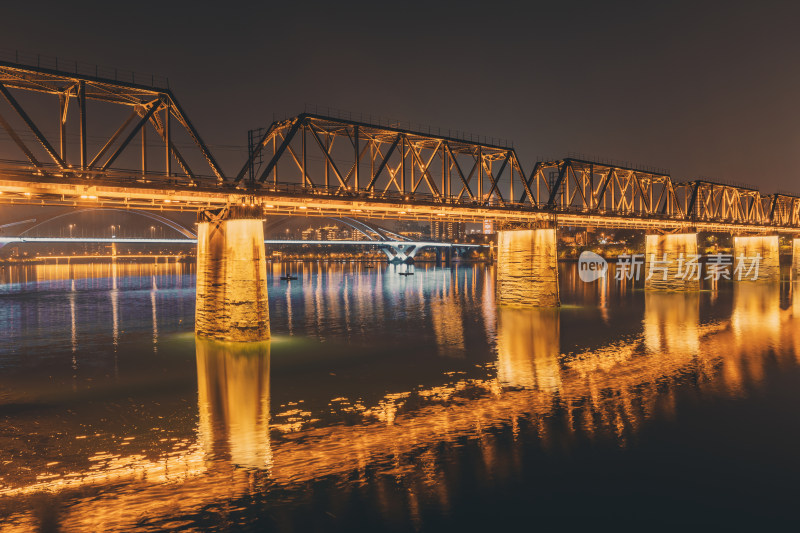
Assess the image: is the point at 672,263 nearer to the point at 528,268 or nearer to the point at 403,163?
the point at 528,268

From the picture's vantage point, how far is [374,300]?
82.6 meters

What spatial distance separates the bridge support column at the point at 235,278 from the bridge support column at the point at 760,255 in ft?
335

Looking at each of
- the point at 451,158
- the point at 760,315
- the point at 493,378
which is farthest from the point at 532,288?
the point at 493,378

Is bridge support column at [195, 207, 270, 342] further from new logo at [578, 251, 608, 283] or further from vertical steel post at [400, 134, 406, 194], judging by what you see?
new logo at [578, 251, 608, 283]

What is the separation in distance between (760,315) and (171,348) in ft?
190

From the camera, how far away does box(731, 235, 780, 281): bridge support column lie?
4092 inches

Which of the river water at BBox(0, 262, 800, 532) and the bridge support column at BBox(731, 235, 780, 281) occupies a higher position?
A: the bridge support column at BBox(731, 235, 780, 281)

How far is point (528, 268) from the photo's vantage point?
59.2 meters

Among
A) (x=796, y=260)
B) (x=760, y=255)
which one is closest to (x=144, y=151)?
(x=760, y=255)

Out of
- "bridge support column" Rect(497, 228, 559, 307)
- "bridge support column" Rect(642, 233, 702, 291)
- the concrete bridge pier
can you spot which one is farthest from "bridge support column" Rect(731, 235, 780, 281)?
"bridge support column" Rect(497, 228, 559, 307)

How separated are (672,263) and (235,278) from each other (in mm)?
70426

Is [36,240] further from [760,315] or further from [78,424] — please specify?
[760,315]

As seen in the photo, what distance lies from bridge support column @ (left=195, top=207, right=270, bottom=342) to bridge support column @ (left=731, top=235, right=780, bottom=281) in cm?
10200

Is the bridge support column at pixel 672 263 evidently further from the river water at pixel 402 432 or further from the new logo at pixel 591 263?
the new logo at pixel 591 263
